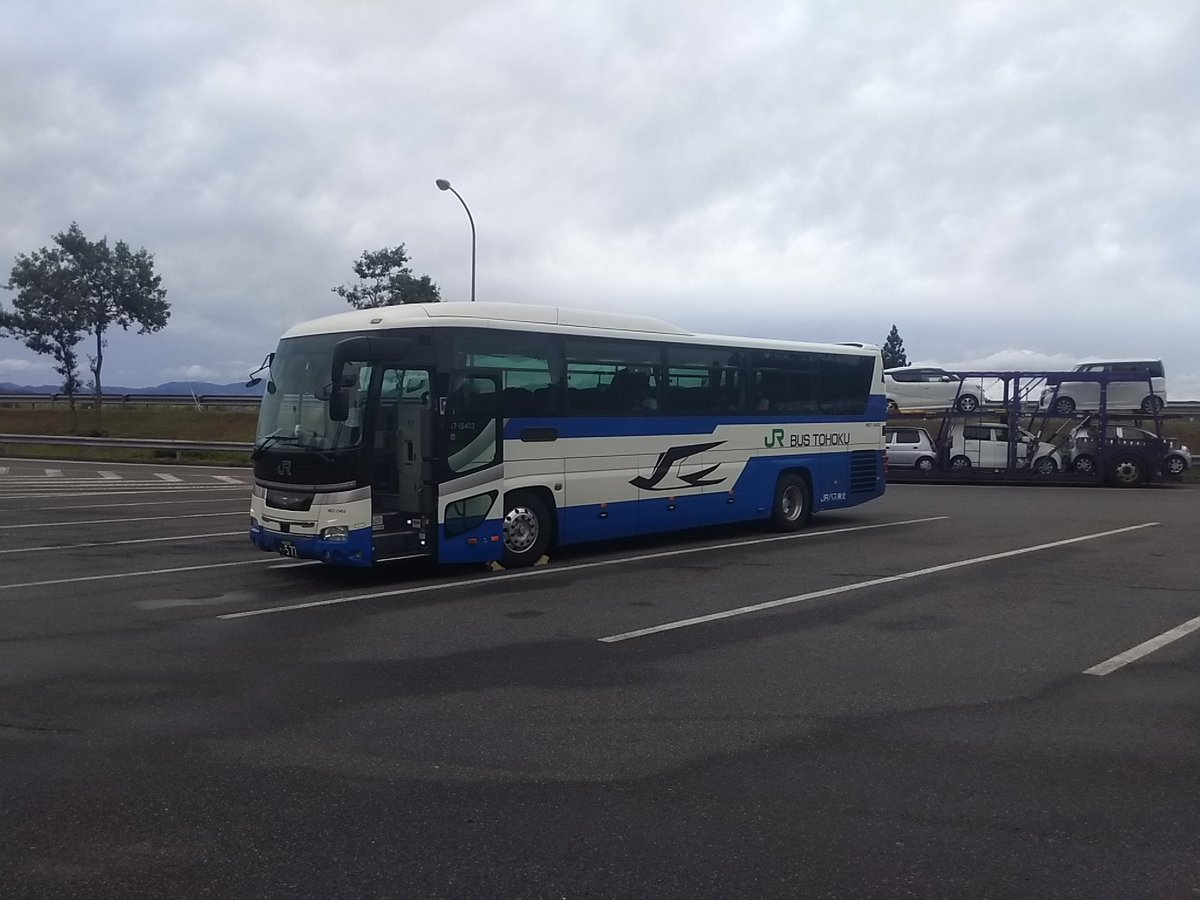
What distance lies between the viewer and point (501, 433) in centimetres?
1223

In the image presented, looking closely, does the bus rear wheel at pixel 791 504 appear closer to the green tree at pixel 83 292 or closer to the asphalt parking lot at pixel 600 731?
the asphalt parking lot at pixel 600 731

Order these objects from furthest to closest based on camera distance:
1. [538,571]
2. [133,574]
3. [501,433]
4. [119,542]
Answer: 1. [119,542]
2. [538,571]
3. [501,433]
4. [133,574]

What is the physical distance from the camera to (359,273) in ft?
129

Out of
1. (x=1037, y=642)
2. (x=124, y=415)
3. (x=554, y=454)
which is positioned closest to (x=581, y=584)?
(x=554, y=454)

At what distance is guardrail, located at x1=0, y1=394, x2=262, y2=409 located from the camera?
55.7m

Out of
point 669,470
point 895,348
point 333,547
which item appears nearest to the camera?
point 333,547

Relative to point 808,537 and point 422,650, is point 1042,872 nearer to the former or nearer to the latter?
point 422,650

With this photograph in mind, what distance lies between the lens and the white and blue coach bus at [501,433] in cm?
1117

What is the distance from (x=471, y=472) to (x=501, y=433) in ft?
2.10

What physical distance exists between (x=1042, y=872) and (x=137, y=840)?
3754mm

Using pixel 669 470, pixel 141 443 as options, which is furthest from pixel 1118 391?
pixel 141 443

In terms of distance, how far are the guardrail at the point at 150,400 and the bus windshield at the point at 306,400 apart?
146ft

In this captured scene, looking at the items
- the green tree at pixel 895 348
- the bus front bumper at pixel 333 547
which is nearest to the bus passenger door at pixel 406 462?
the bus front bumper at pixel 333 547

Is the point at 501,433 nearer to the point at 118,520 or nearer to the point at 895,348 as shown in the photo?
the point at 118,520
